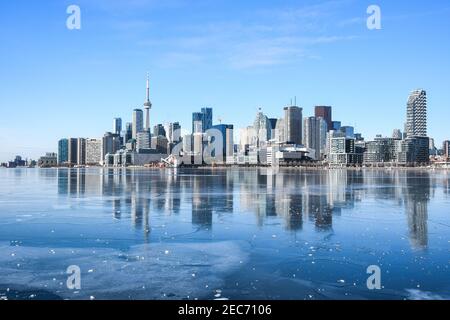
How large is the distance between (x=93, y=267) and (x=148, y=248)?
10.5 feet

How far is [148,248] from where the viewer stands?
705 inches

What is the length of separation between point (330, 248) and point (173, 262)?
6.09 metres

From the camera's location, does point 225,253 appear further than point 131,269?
Yes

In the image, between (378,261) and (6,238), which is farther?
(6,238)

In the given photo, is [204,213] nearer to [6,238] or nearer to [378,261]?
[6,238]

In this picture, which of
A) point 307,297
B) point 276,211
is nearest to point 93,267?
point 307,297

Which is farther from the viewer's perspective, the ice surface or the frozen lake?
the frozen lake

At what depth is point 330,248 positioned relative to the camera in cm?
1778

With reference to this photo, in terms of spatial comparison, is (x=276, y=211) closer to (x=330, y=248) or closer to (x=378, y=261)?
(x=330, y=248)

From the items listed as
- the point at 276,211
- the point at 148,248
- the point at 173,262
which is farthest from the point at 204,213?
the point at 173,262

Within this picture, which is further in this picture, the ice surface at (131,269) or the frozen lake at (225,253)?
the frozen lake at (225,253)
